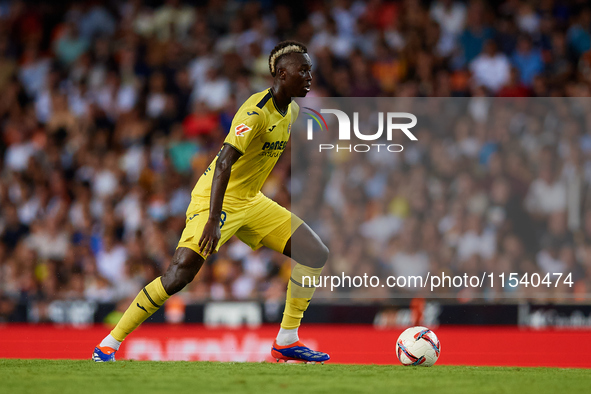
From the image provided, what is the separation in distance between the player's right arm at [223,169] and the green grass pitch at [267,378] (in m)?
0.90

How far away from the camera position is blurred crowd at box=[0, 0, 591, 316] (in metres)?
8.65

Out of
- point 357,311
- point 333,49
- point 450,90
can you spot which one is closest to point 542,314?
point 357,311

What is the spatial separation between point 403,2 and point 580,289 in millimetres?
5409

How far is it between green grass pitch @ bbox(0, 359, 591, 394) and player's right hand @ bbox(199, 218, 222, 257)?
84 centimetres

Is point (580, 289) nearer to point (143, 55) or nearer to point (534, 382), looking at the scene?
point (534, 382)

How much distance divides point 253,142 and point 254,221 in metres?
0.64

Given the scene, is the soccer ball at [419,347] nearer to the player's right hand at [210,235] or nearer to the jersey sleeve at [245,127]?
the player's right hand at [210,235]

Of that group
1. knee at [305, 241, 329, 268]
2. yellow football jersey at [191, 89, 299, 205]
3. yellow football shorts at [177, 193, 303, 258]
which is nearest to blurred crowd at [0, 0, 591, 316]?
knee at [305, 241, 329, 268]

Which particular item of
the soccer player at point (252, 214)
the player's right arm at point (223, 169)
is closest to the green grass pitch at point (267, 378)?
the soccer player at point (252, 214)

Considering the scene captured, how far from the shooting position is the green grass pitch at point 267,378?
14.4 ft

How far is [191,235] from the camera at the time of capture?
5.50 metres

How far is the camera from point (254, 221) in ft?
19.3

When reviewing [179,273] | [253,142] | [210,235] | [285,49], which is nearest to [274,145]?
[253,142]

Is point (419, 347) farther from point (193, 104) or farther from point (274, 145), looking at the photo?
point (193, 104)
